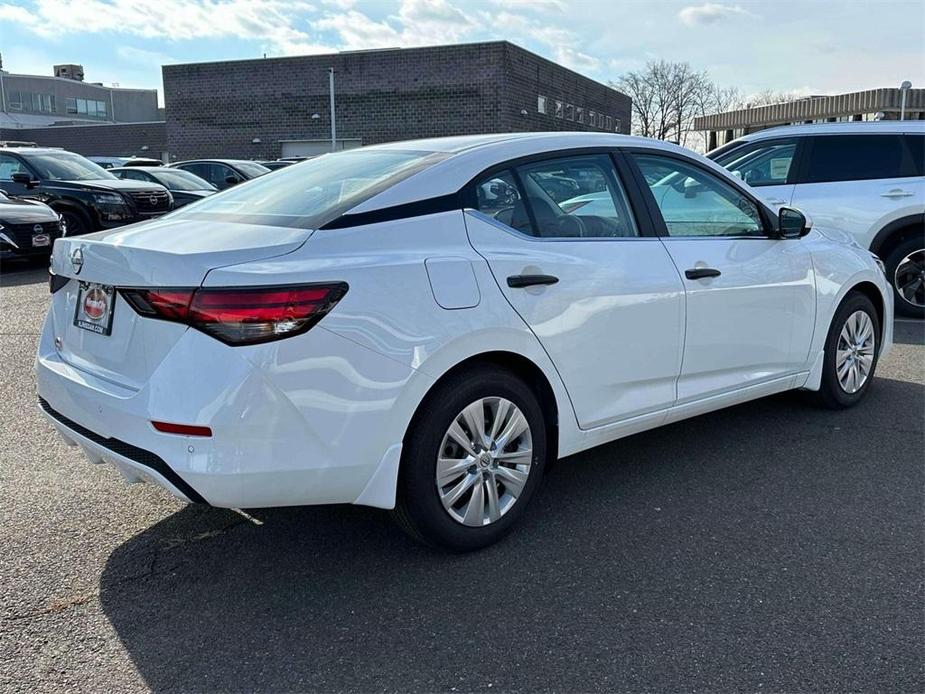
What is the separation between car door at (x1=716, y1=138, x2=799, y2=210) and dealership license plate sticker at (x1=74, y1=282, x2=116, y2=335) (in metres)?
6.73

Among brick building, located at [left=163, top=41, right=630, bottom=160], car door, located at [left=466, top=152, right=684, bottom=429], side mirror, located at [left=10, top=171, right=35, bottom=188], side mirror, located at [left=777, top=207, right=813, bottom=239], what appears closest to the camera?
car door, located at [left=466, top=152, right=684, bottom=429]

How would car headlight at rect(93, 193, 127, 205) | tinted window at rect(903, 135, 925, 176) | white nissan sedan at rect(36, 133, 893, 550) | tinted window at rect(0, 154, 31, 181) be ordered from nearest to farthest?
white nissan sedan at rect(36, 133, 893, 550) < tinted window at rect(903, 135, 925, 176) < car headlight at rect(93, 193, 127, 205) < tinted window at rect(0, 154, 31, 181)

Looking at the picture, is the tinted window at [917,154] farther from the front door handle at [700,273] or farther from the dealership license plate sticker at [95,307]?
the dealership license plate sticker at [95,307]

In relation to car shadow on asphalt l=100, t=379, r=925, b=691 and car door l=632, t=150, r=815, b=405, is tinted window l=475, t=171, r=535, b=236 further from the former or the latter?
car shadow on asphalt l=100, t=379, r=925, b=691

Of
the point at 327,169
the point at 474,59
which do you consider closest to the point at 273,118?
the point at 474,59

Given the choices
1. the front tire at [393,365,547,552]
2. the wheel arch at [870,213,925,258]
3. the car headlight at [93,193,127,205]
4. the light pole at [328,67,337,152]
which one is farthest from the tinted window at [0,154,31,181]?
the light pole at [328,67,337,152]

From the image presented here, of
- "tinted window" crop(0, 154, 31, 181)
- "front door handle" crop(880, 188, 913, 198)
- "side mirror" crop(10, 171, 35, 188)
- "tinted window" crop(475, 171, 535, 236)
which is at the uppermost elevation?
"tinted window" crop(0, 154, 31, 181)

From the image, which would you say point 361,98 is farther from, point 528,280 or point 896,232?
point 528,280

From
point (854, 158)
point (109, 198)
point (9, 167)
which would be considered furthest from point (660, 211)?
point (9, 167)

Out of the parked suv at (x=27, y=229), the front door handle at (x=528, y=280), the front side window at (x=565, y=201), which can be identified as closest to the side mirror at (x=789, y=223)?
the front side window at (x=565, y=201)

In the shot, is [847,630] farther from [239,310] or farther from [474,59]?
[474,59]

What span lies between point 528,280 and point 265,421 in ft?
3.93

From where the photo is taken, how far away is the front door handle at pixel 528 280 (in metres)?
3.21

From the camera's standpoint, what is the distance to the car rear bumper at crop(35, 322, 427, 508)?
2625 mm
